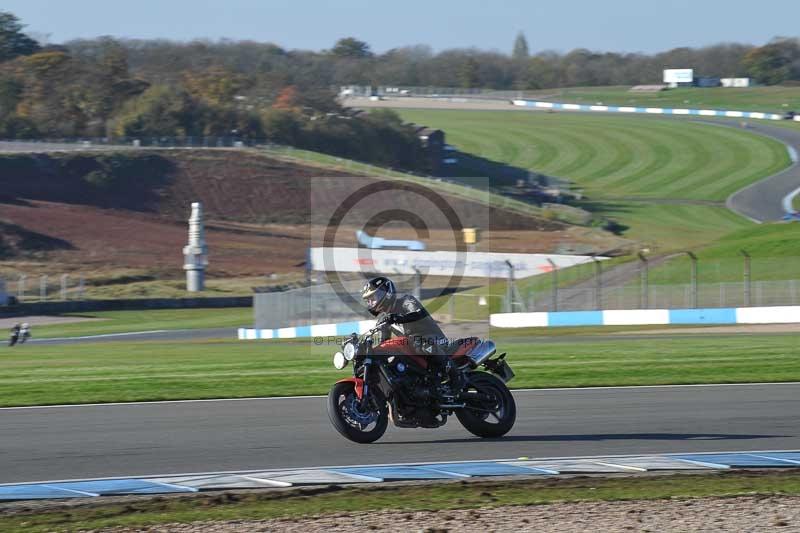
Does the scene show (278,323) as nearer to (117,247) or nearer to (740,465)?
(740,465)

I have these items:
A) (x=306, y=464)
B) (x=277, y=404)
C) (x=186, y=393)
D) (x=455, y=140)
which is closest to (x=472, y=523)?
(x=306, y=464)

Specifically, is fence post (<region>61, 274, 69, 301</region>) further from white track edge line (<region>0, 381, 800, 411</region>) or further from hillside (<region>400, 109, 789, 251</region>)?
white track edge line (<region>0, 381, 800, 411</region>)

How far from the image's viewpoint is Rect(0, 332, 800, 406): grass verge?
17.9 m

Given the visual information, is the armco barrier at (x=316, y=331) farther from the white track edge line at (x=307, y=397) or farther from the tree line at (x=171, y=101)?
the tree line at (x=171, y=101)

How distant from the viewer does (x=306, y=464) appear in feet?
35.9

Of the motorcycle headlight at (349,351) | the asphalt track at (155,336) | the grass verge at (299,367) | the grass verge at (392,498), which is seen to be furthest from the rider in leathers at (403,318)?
the asphalt track at (155,336)

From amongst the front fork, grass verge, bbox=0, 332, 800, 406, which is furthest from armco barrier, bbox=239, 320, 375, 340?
the front fork

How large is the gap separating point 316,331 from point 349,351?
24.8 m

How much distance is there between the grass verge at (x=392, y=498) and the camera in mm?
8758

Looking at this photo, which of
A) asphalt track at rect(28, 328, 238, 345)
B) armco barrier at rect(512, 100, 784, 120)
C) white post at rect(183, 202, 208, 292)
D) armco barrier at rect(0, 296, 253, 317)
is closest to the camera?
asphalt track at rect(28, 328, 238, 345)

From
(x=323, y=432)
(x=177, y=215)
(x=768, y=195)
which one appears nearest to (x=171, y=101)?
(x=177, y=215)

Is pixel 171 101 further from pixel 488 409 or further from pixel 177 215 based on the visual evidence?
pixel 488 409

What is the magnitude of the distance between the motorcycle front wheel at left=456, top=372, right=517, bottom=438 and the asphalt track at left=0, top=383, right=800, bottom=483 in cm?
15

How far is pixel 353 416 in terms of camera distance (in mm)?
11875
